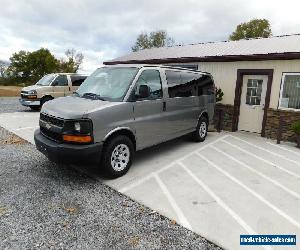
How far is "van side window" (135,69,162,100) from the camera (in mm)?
5586

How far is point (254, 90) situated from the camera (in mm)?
9984

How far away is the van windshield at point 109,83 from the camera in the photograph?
5364mm

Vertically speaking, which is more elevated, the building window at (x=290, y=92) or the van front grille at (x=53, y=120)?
the building window at (x=290, y=92)

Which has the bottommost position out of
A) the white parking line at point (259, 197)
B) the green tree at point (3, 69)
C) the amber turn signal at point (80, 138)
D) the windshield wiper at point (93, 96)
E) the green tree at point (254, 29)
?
the white parking line at point (259, 197)

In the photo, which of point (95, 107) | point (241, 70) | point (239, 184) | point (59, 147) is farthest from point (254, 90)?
point (59, 147)

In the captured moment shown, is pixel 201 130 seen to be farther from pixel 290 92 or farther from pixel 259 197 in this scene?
pixel 259 197

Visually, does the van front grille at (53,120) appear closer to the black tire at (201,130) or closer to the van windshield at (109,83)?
the van windshield at (109,83)

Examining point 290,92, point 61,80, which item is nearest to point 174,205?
point 290,92

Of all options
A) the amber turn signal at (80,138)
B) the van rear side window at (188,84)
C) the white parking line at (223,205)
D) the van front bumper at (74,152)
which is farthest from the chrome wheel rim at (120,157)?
the van rear side window at (188,84)

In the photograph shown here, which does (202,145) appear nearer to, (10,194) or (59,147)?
(59,147)

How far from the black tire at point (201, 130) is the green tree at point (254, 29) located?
116 feet

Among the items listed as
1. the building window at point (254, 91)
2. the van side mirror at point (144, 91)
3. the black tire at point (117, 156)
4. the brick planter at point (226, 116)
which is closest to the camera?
the black tire at point (117, 156)

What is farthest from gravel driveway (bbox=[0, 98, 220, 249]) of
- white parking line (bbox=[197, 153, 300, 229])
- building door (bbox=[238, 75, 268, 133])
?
building door (bbox=[238, 75, 268, 133])

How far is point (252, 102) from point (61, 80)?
9743 mm
